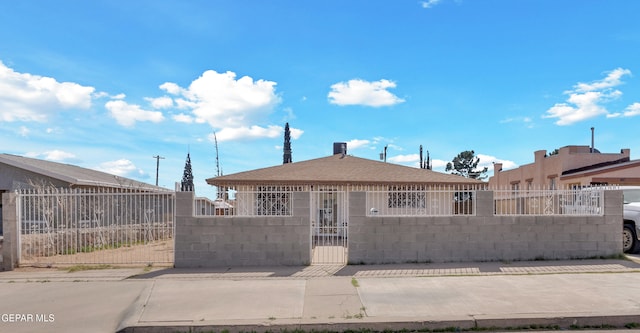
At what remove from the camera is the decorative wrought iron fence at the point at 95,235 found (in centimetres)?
1067

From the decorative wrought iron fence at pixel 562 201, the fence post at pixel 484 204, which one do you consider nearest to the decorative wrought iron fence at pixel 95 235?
the fence post at pixel 484 204

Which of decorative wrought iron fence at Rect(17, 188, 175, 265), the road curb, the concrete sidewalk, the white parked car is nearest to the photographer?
the road curb

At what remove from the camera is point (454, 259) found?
34.1 ft

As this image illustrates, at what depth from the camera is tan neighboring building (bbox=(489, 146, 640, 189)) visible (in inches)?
857

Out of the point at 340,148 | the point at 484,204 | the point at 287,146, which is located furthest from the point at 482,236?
the point at 287,146

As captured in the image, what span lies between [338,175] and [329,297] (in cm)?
1056

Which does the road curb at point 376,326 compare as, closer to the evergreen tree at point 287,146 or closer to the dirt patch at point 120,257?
the dirt patch at point 120,257

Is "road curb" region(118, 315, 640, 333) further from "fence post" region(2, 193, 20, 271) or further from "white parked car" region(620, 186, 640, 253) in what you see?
"white parked car" region(620, 186, 640, 253)

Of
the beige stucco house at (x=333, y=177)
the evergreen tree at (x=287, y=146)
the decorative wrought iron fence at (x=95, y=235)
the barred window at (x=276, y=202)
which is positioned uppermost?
the evergreen tree at (x=287, y=146)

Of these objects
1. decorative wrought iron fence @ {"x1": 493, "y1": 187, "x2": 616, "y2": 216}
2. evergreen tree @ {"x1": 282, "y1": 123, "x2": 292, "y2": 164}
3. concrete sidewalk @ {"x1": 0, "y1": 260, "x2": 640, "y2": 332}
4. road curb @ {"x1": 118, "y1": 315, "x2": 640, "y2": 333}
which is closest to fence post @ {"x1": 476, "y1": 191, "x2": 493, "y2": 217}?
decorative wrought iron fence @ {"x1": 493, "y1": 187, "x2": 616, "y2": 216}

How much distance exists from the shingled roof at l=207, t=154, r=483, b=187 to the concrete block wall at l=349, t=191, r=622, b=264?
6.51m

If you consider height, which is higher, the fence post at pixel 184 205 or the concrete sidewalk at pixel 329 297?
the fence post at pixel 184 205

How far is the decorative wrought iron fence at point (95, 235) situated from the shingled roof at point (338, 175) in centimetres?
488

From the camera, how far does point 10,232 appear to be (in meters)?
10.2
